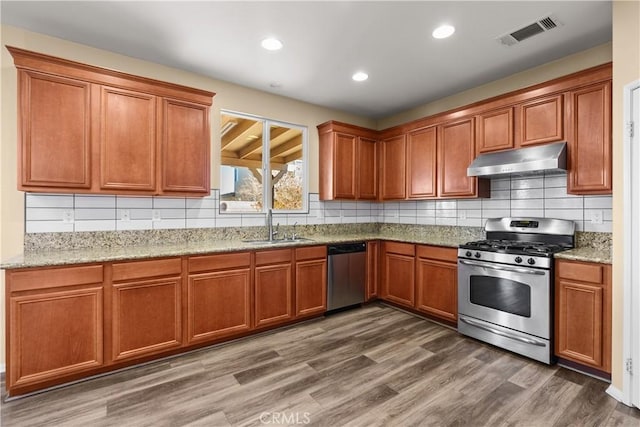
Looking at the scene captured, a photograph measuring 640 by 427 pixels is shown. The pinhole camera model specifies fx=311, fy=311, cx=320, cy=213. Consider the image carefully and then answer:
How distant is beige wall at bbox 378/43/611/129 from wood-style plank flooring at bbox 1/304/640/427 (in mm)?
2679

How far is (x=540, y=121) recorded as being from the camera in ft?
9.45

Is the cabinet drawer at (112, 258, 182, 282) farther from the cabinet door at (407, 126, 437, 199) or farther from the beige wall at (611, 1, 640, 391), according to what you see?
the beige wall at (611, 1, 640, 391)

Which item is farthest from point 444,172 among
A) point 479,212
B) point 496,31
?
point 496,31

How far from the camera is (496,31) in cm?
252

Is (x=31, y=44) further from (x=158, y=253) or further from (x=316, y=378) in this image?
(x=316, y=378)

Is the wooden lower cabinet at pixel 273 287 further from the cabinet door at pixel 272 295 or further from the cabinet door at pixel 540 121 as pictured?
the cabinet door at pixel 540 121

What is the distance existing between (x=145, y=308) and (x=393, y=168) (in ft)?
11.1

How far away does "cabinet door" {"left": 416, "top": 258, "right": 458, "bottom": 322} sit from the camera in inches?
130

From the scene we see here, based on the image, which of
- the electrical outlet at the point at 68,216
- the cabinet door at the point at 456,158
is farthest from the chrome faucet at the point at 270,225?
the cabinet door at the point at 456,158

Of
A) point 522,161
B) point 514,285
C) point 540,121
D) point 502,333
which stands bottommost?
point 502,333

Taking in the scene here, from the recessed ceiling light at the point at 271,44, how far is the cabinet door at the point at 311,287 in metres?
2.11

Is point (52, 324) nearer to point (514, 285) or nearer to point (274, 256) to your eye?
point (274, 256)

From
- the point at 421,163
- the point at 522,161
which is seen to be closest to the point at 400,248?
the point at 421,163

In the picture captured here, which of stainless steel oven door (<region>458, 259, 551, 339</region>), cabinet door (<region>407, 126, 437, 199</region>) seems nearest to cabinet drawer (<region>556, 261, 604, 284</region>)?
stainless steel oven door (<region>458, 259, 551, 339</region>)
